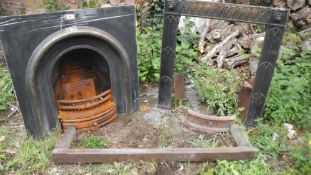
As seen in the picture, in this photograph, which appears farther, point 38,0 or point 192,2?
point 38,0

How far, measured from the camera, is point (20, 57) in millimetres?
2881

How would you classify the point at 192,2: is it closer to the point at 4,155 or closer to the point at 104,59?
Result: the point at 104,59

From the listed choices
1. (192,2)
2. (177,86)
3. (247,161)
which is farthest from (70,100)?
(247,161)

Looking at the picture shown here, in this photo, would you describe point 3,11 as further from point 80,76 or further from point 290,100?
point 290,100

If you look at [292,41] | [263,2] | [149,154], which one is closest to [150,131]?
[149,154]

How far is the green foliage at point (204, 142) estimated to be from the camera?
3.22 metres

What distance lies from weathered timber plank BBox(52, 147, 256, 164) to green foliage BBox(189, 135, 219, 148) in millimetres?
171

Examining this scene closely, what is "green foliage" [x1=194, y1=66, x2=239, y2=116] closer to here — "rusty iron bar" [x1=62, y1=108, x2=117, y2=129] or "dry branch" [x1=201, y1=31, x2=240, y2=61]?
"dry branch" [x1=201, y1=31, x2=240, y2=61]

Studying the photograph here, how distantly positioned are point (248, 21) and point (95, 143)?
6.82 feet

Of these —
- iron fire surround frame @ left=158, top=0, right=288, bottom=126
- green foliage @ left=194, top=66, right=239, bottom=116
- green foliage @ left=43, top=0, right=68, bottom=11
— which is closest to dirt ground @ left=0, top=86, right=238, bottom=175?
green foliage @ left=194, top=66, right=239, bottom=116

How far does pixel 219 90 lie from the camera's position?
3719 millimetres

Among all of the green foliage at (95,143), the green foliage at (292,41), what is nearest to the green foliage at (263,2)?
the green foliage at (292,41)

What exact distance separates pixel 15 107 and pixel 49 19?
5.13 feet

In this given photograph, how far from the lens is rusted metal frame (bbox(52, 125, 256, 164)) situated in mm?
2980
